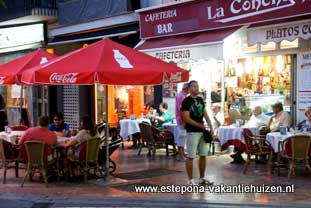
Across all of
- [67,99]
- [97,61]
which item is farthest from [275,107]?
[67,99]

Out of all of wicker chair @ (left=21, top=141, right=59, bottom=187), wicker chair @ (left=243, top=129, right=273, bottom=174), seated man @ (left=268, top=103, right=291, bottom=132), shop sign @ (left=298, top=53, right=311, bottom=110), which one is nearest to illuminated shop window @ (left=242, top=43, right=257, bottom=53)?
shop sign @ (left=298, top=53, right=311, bottom=110)

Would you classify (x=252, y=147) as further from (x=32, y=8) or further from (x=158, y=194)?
(x=32, y=8)

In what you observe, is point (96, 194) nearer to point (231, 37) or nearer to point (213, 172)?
point (213, 172)

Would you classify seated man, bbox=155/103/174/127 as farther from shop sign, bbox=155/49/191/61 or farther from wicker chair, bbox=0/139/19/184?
wicker chair, bbox=0/139/19/184

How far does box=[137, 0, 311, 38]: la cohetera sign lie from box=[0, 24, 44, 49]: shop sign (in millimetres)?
6478

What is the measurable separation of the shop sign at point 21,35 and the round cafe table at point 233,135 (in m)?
11.3

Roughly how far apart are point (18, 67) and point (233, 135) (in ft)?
17.5

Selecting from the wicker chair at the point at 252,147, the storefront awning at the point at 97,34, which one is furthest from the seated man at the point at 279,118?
the storefront awning at the point at 97,34

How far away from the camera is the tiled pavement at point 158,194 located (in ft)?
28.3

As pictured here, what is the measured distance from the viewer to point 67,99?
69.7 ft

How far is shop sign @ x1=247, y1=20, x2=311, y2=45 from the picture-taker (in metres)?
12.2

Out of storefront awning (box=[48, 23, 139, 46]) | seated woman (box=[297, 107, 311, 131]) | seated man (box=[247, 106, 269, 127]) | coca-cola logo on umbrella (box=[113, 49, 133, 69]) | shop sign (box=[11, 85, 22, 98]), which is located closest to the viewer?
coca-cola logo on umbrella (box=[113, 49, 133, 69])

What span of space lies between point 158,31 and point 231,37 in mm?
3164

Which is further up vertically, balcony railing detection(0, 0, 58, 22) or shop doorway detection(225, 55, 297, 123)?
balcony railing detection(0, 0, 58, 22)
